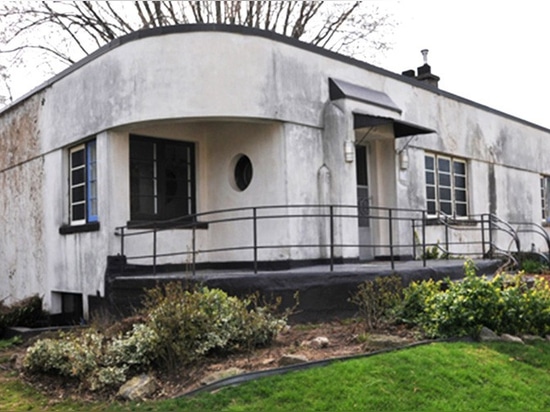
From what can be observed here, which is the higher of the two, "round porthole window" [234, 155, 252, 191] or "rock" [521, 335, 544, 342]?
"round porthole window" [234, 155, 252, 191]

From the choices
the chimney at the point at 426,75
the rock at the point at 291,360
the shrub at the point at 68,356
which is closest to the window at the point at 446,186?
the chimney at the point at 426,75

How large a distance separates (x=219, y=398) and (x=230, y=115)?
586 cm

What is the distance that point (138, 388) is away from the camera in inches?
227

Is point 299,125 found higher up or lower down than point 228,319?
higher up

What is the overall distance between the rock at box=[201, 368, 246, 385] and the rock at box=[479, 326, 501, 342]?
125 inches

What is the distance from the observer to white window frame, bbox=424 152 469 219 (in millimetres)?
14617

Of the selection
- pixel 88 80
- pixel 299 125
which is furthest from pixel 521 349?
pixel 88 80

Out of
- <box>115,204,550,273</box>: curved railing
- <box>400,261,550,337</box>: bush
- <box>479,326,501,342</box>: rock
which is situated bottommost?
<box>479,326,501,342</box>: rock

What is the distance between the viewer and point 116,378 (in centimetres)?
604

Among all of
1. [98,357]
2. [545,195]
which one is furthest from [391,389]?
[545,195]

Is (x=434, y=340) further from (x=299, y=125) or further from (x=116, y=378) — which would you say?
(x=299, y=125)

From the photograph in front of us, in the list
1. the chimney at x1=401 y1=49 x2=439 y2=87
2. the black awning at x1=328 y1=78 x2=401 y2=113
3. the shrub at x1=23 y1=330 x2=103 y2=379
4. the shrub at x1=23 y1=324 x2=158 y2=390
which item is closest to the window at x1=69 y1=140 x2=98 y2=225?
the shrub at x1=23 y1=330 x2=103 y2=379

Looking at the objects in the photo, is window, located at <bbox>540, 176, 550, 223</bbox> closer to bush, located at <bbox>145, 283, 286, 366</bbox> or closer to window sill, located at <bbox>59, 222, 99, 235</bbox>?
window sill, located at <bbox>59, 222, 99, 235</bbox>

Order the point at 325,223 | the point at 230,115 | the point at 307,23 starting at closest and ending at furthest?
1. the point at 230,115
2. the point at 325,223
3. the point at 307,23
